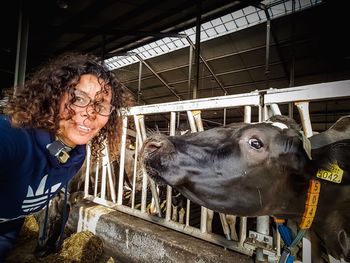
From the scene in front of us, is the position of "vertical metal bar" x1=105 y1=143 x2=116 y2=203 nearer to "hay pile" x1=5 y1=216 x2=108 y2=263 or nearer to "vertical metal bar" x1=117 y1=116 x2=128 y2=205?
"vertical metal bar" x1=117 y1=116 x2=128 y2=205

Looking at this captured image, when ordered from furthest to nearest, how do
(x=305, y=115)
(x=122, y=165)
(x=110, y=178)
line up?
(x=110, y=178) → (x=122, y=165) → (x=305, y=115)

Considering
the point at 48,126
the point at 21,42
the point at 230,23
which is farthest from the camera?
the point at 230,23

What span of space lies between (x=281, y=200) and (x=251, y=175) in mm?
320

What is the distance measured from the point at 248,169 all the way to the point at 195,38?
25.4 feet

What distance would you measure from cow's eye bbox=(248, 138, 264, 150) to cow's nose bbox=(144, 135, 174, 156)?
21.7 inches

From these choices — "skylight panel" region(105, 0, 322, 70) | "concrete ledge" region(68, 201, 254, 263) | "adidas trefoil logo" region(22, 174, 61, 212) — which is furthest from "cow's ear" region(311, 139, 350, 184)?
"skylight panel" region(105, 0, 322, 70)

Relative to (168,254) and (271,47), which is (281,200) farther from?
(271,47)

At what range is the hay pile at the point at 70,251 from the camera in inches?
110

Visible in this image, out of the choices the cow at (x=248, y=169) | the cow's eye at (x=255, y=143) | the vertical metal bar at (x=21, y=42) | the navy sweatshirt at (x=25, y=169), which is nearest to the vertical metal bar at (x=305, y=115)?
the cow at (x=248, y=169)

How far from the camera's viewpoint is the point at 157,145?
4.94ft

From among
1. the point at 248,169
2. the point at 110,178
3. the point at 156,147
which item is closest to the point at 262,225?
the point at 248,169

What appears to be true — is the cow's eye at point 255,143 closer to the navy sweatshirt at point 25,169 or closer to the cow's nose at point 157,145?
the cow's nose at point 157,145

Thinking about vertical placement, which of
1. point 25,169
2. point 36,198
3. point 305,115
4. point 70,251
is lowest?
point 70,251

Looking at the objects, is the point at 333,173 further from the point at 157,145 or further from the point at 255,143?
the point at 157,145
